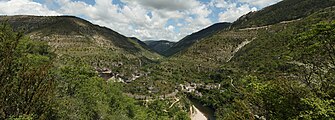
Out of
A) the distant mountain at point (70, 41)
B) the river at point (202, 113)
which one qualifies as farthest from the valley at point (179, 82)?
the distant mountain at point (70, 41)

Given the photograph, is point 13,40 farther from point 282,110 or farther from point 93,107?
point 93,107

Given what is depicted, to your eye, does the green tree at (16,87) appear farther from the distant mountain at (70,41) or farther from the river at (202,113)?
the distant mountain at (70,41)

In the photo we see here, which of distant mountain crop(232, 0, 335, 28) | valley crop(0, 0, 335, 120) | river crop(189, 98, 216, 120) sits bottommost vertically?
river crop(189, 98, 216, 120)

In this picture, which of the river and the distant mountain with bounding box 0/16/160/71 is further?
the distant mountain with bounding box 0/16/160/71

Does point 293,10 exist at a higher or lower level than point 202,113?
higher

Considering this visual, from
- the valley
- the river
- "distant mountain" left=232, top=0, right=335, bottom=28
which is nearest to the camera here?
the valley

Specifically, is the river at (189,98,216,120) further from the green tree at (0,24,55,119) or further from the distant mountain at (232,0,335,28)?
the distant mountain at (232,0,335,28)

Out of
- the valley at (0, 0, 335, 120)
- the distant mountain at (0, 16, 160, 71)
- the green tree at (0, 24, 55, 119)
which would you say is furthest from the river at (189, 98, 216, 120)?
the green tree at (0, 24, 55, 119)

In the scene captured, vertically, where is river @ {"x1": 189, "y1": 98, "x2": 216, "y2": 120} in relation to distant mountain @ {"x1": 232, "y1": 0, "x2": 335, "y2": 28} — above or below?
below

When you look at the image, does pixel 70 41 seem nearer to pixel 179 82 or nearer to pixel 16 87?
pixel 179 82

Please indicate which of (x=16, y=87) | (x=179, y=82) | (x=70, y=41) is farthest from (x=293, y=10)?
(x=16, y=87)

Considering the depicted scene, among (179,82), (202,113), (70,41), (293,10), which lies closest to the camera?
(202,113)
